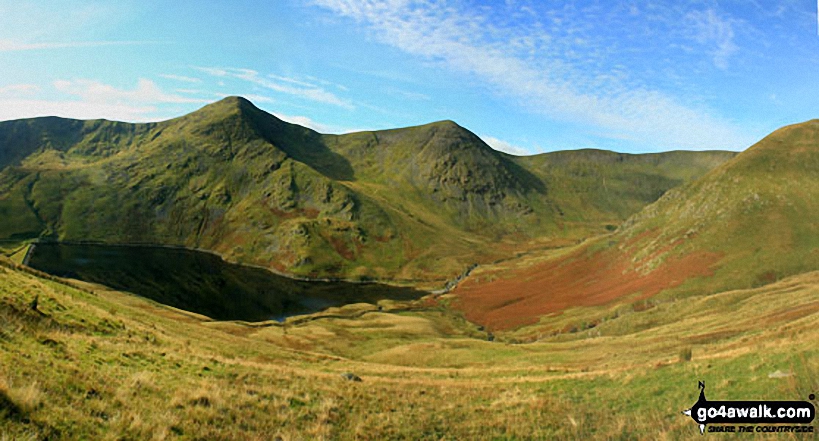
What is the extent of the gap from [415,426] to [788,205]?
89.8 metres

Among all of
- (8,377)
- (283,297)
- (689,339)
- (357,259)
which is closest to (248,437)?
(8,377)

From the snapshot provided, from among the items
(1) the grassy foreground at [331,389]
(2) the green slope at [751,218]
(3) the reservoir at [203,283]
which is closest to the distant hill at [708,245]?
(2) the green slope at [751,218]

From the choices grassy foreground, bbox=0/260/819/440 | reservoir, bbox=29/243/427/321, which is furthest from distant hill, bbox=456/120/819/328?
reservoir, bbox=29/243/427/321

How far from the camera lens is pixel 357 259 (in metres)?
189

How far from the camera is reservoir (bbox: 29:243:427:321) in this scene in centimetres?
11269

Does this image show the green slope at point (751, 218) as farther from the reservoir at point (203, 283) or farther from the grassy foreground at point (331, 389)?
the reservoir at point (203, 283)

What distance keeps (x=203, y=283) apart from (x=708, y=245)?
132897 millimetres

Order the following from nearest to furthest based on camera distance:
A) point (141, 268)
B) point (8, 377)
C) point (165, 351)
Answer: point (8, 377) → point (165, 351) → point (141, 268)

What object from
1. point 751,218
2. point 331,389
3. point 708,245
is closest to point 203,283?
point 331,389

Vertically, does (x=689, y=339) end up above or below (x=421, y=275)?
above

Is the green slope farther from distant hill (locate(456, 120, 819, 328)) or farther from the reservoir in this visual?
the reservoir

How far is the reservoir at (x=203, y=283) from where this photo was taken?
370 ft

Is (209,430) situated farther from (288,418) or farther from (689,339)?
(689,339)

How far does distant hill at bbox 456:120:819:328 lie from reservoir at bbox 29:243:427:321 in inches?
1800
